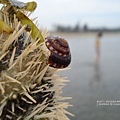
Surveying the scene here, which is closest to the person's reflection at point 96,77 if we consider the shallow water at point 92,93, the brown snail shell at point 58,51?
the shallow water at point 92,93

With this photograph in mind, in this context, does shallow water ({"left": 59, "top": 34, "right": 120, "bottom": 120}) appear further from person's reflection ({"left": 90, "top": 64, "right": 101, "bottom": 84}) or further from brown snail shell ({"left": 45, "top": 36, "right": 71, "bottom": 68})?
brown snail shell ({"left": 45, "top": 36, "right": 71, "bottom": 68})

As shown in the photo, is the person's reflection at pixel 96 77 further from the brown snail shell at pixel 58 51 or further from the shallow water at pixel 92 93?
the brown snail shell at pixel 58 51

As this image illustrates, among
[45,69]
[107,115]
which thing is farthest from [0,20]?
[107,115]

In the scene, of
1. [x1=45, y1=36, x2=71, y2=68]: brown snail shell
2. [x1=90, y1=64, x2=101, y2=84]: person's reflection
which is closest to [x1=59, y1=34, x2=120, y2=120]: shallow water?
[x1=90, y1=64, x2=101, y2=84]: person's reflection

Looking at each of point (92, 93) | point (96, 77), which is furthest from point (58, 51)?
point (96, 77)

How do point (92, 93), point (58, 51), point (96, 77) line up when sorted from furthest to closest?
point (96, 77), point (92, 93), point (58, 51)

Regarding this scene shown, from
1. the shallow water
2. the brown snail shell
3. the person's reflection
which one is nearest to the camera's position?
the brown snail shell

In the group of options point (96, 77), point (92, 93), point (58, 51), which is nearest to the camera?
point (58, 51)

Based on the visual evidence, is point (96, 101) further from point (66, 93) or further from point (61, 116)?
point (61, 116)

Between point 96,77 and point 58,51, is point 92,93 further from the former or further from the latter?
point 58,51
